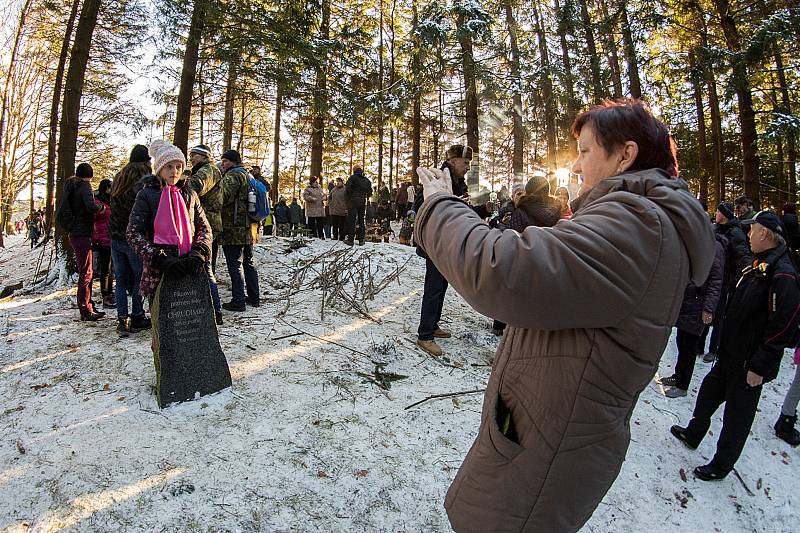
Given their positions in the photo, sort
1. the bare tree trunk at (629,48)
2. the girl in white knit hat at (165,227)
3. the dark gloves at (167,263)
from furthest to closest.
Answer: the bare tree trunk at (629,48), the girl in white knit hat at (165,227), the dark gloves at (167,263)

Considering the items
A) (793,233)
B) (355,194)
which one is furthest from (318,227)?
(793,233)

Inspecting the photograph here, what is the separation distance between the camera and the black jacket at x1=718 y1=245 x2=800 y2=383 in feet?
11.2

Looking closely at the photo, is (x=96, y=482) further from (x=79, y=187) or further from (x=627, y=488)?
(x=79, y=187)

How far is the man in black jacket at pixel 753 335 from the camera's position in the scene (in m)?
3.43

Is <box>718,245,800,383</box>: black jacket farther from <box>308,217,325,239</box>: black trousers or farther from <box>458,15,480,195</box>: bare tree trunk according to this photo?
<box>308,217,325,239</box>: black trousers

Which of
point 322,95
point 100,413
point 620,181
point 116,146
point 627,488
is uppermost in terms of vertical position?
point 116,146

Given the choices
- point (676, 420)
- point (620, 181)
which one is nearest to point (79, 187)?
point (620, 181)

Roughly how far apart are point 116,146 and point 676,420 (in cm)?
2406

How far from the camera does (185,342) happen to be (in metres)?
3.85

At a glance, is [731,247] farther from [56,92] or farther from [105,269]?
[56,92]

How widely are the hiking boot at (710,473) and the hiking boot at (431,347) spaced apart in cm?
274

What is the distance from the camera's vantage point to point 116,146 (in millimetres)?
20344

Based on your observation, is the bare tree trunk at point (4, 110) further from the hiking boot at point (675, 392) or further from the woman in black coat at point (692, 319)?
the hiking boot at point (675, 392)

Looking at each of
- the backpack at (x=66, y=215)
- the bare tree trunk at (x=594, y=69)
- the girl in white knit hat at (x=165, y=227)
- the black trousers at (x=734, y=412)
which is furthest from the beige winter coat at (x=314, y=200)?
the black trousers at (x=734, y=412)
